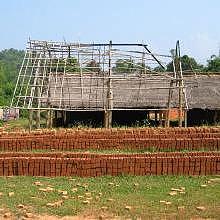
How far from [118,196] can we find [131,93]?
15.6m

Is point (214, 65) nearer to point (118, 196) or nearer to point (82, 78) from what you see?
point (82, 78)

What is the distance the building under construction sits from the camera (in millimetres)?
18891

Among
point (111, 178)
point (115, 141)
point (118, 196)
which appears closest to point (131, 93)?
point (115, 141)

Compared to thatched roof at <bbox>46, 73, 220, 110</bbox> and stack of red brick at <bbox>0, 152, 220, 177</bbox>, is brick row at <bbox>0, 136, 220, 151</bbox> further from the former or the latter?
thatched roof at <bbox>46, 73, 220, 110</bbox>

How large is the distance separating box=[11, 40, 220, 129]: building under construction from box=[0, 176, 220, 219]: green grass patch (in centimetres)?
886

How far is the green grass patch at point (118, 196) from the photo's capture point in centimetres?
716

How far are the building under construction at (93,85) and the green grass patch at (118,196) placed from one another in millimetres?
8860

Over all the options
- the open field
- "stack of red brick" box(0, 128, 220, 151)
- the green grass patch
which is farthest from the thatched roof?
the green grass patch

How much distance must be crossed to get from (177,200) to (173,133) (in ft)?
21.3

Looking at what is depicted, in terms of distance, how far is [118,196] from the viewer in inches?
315

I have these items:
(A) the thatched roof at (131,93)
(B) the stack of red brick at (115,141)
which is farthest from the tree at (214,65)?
(B) the stack of red brick at (115,141)

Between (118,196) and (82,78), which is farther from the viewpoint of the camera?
(82,78)

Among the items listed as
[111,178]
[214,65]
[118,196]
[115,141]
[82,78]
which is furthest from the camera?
[214,65]

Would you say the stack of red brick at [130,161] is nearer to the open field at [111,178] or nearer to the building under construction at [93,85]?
the open field at [111,178]
